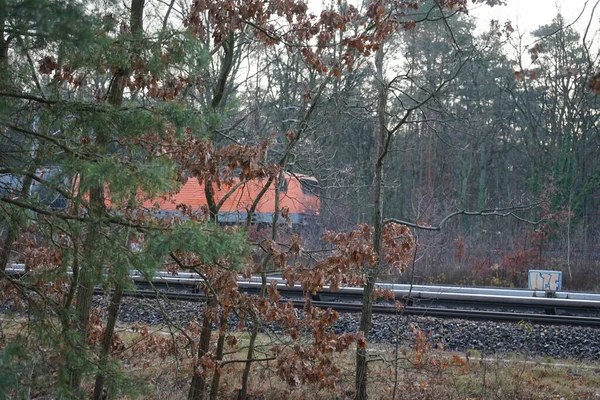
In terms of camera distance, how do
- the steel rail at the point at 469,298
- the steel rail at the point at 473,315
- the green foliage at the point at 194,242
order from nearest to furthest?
the green foliage at the point at 194,242 → the steel rail at the point at 473,315 → the steel rail at the point at 469,298

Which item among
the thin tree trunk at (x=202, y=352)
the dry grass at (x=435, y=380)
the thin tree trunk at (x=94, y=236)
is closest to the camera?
the thin tree trunk at (x=94, y=236)

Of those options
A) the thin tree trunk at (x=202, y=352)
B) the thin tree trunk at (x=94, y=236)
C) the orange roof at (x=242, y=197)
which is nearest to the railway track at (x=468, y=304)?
the orange roof at (x=242, y=197)

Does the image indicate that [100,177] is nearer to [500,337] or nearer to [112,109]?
[112,109]

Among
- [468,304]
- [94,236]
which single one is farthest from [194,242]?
[468,304]

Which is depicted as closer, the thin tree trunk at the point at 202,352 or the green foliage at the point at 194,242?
the green foliage at the point at 194,242

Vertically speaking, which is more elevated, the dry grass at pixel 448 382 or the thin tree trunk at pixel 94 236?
the thin tree trunk at pixel 94 236

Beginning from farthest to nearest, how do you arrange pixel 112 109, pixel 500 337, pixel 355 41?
pixel 500 337, pixel 355 41, pixel 112 109

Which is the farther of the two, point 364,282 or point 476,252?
point 476,252

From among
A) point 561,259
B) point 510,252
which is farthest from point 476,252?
point 561,259

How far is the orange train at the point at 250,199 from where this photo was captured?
25.6 ft

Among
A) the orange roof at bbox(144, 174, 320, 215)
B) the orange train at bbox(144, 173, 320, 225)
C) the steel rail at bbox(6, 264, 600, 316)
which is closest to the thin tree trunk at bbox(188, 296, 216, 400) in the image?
the orange train at bbox(144, 173, 320, 225)

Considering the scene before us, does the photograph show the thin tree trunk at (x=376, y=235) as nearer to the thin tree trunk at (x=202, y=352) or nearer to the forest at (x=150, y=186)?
the forest at (x=150, y=186)

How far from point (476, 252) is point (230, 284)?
1801 centimetres

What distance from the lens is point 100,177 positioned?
4.23 meters
